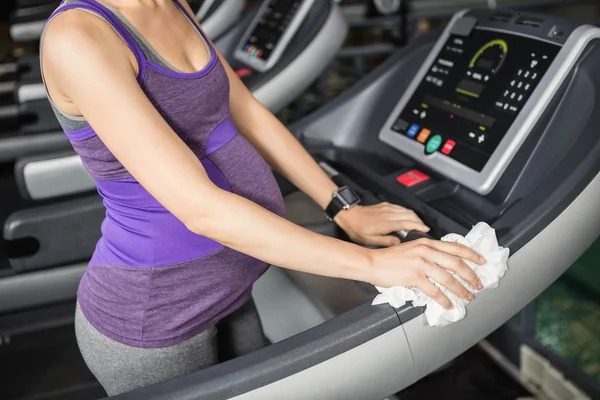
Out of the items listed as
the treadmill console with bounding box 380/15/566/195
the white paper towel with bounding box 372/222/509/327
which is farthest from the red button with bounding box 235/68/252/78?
the white paper towel with bounding box 372/222/509/327

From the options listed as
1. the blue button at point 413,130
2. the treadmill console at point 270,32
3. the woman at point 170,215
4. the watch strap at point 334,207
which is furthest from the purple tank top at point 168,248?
the treadmill console at point 270,32

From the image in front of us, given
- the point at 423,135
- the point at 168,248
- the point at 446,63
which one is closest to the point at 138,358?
the point at 168,248

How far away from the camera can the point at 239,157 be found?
3.68 feet

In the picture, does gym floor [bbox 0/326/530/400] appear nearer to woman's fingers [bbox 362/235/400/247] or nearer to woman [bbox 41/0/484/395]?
woman [bbox 41/0/484/395]

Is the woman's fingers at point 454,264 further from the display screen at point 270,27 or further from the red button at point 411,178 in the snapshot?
the display screen at point 270,27

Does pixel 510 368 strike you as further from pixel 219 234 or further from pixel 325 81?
pixel 325 81

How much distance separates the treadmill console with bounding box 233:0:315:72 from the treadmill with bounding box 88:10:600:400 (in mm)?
802

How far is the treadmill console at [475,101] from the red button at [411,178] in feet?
0.09

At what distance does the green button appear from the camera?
1.52 meters

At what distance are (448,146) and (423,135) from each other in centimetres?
10

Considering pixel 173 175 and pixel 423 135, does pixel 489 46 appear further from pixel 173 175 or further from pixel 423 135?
pixel 173 175

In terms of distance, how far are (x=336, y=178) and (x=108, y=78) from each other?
30.7 inches

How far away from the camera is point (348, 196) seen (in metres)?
1.32

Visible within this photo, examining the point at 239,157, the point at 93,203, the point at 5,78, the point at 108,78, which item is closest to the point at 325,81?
the point at 5,78
